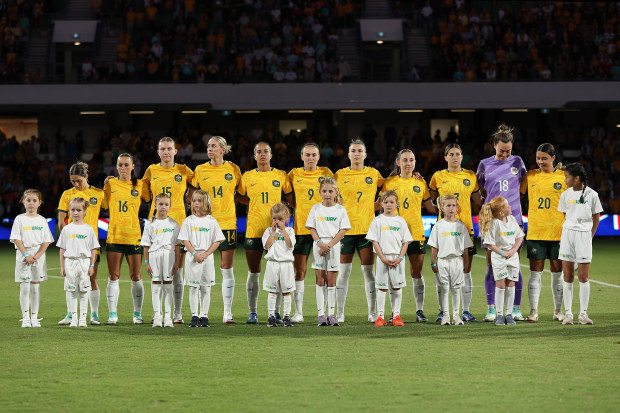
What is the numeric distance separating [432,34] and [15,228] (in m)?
24.4

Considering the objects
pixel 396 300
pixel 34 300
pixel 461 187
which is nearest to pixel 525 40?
pixel 461 187

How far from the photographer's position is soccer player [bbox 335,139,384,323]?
33.1 ft

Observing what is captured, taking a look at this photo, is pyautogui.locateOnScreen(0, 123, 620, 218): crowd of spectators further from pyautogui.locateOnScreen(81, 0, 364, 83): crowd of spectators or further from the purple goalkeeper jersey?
the purple goalkeeper jersey

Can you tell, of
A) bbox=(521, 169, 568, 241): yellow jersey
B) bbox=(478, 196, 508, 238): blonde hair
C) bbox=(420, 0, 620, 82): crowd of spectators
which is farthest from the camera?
bbox=(420, 0, 620, 82): crowd of spectators

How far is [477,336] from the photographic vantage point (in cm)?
904

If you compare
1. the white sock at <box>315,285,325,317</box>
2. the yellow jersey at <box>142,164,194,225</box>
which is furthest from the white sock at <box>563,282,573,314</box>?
the yellow jersey at <box>142,164,194,225</box>

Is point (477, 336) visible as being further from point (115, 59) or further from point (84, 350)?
point (115, 59)

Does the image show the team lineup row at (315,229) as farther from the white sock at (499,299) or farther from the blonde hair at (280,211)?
the blonde hair at (280,211)

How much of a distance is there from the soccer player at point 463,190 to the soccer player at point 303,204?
4.50 ft

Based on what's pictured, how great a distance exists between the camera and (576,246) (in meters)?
9.83

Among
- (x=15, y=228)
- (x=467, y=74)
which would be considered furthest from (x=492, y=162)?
(x=467, y=74)

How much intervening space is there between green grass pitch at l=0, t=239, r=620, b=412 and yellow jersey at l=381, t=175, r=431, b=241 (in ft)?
3.60

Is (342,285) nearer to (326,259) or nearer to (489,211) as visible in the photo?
(326,259)

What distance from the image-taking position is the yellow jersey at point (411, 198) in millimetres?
10195
